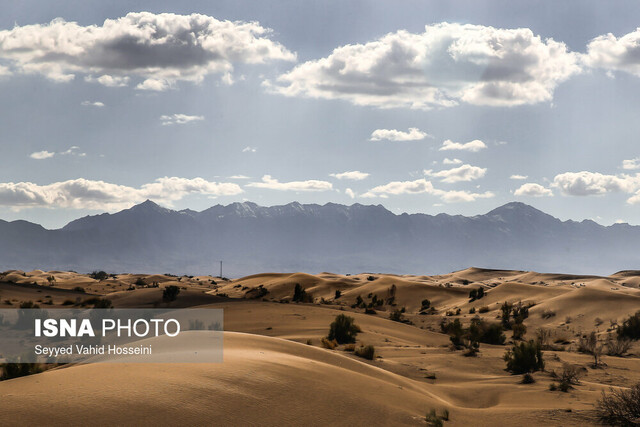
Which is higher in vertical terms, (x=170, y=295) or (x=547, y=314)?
(x=170, y=295)

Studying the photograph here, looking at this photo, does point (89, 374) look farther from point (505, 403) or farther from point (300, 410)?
point (505, 403)

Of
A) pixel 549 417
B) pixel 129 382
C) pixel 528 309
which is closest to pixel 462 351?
pixel 549 417

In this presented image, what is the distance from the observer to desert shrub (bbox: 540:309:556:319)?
37.9 m

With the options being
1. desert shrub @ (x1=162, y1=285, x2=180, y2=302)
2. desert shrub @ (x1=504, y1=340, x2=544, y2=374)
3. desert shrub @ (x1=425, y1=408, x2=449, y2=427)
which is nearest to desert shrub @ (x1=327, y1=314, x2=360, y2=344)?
desert shrub @ (x1=504, y1=340, x2=544, y2=374)

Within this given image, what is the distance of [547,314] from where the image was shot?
38.3m

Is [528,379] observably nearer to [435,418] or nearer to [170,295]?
[435,418]

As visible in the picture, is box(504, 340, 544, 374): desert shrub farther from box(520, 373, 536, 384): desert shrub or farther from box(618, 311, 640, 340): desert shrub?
box(618, 311, 640, 340): desert shrub

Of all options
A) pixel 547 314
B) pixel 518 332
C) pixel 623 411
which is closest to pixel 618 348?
pixel 518 332

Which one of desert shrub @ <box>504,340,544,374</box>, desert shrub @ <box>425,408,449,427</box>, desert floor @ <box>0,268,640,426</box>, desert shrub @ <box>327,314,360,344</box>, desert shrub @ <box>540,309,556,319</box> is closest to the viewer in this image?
desert floor @ <box>0,268,640,426</box>

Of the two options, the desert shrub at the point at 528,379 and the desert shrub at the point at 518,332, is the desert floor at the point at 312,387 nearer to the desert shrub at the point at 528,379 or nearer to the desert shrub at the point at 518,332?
the desert shrub at the point at 528,379

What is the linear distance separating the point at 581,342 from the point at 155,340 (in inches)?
731

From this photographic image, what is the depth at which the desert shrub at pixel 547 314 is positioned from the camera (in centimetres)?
3794

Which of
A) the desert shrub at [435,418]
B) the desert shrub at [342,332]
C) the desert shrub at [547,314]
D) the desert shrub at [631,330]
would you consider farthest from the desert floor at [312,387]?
the desert shrub at [547,314]

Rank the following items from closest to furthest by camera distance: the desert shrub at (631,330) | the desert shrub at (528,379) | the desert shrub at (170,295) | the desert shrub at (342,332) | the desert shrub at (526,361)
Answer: the desert shrub at (528,379), the desert shrub at (526,361), the desert shrub at (342,332), the desert shrub at (631,330), the desert shrub at (170,295)
